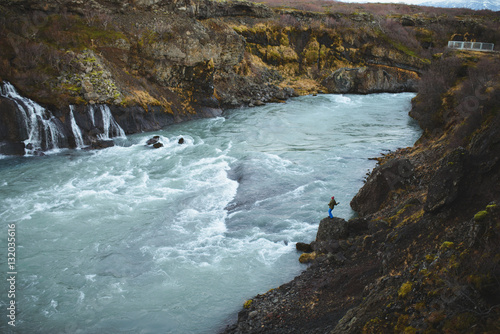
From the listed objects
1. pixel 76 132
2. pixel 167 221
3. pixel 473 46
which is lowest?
pixel 167 221

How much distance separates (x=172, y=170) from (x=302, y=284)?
1491cm

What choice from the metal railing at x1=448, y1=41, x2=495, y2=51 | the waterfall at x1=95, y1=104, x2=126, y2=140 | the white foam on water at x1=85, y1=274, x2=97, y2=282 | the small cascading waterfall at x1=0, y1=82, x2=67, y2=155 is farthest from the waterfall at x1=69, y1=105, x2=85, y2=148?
the metal railing at x1=448, y1=41, x2=495, y2=51

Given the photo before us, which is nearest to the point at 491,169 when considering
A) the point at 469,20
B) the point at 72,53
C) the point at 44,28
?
the point at 72,53

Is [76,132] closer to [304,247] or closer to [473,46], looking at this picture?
[304,247]

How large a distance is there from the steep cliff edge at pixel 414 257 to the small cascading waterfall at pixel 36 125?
2288 cm

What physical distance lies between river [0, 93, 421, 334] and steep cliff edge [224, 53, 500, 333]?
5.72ft

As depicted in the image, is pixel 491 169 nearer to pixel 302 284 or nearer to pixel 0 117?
pixel 302 284

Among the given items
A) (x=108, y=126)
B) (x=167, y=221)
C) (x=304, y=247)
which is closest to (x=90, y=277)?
(x=167, y=221)

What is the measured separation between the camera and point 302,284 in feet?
40.1

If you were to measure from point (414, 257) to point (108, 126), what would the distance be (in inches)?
1097

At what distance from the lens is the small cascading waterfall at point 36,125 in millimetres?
27156

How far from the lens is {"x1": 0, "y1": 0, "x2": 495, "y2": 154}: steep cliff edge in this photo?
99.3 feet

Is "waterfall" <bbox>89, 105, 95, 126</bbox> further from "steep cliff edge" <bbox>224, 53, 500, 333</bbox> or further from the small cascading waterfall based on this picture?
"steep cliff edge" <bbox>224, 53, 500, 333</bbox>

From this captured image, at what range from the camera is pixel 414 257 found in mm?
9625
